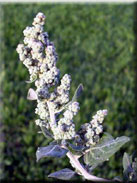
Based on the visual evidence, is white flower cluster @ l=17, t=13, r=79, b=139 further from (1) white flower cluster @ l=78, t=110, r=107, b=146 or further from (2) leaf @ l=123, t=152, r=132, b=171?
(2) leaf @ l=123, t=152, r=132, b=171

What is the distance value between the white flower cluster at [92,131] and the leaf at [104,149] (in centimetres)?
1

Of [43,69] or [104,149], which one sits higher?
[43,69]

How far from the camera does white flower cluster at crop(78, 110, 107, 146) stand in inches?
31.3

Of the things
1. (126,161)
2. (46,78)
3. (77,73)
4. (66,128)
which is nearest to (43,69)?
(46,78)

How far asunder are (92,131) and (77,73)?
118 inches

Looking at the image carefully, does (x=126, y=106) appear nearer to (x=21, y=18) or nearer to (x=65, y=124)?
(x=21, y=18)

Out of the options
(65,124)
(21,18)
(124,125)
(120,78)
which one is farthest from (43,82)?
(21,18)

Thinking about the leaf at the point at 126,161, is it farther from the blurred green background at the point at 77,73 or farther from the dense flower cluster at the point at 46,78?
the blurred green background at the point at 77,73

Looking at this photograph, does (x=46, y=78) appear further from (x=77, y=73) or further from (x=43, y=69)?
(x=77, y=73)

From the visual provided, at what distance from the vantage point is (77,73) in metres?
3.78

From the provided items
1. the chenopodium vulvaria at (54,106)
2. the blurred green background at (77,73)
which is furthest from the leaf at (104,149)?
the blurred green background at (77,73)

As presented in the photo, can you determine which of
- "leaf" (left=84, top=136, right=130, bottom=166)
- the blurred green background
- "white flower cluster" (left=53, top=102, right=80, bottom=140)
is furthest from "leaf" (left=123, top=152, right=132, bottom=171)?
the blurred green background

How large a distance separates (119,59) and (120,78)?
0.34 metres

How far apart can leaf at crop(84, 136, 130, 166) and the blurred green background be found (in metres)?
1.96
